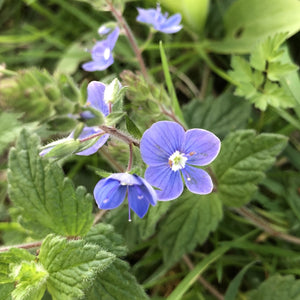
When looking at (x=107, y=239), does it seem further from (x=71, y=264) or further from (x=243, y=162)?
(x=243, y=162)

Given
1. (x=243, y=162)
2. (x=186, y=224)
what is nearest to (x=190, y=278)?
(x=186, y=224)

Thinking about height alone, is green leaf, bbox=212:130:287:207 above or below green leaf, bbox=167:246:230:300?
above

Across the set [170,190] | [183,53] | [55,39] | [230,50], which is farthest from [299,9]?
[55,39]

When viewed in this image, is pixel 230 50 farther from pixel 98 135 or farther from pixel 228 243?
pixel 98 135

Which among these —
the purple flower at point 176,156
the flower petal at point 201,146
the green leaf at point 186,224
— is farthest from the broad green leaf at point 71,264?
the green leaf at point 186,224

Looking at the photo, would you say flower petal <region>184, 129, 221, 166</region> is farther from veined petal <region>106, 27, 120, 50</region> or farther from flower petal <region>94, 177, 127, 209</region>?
Answer: veined petal <region>106, 27, 120, 50</region>

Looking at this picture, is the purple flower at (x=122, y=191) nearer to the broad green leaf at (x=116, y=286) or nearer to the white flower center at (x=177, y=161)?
the white flower center at (x=177, y=161)

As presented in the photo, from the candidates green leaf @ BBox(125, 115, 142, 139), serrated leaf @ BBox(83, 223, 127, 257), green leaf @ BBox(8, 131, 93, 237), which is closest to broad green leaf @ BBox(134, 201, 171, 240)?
serrated leaf @ BBox(83, 223, 127, 257)
